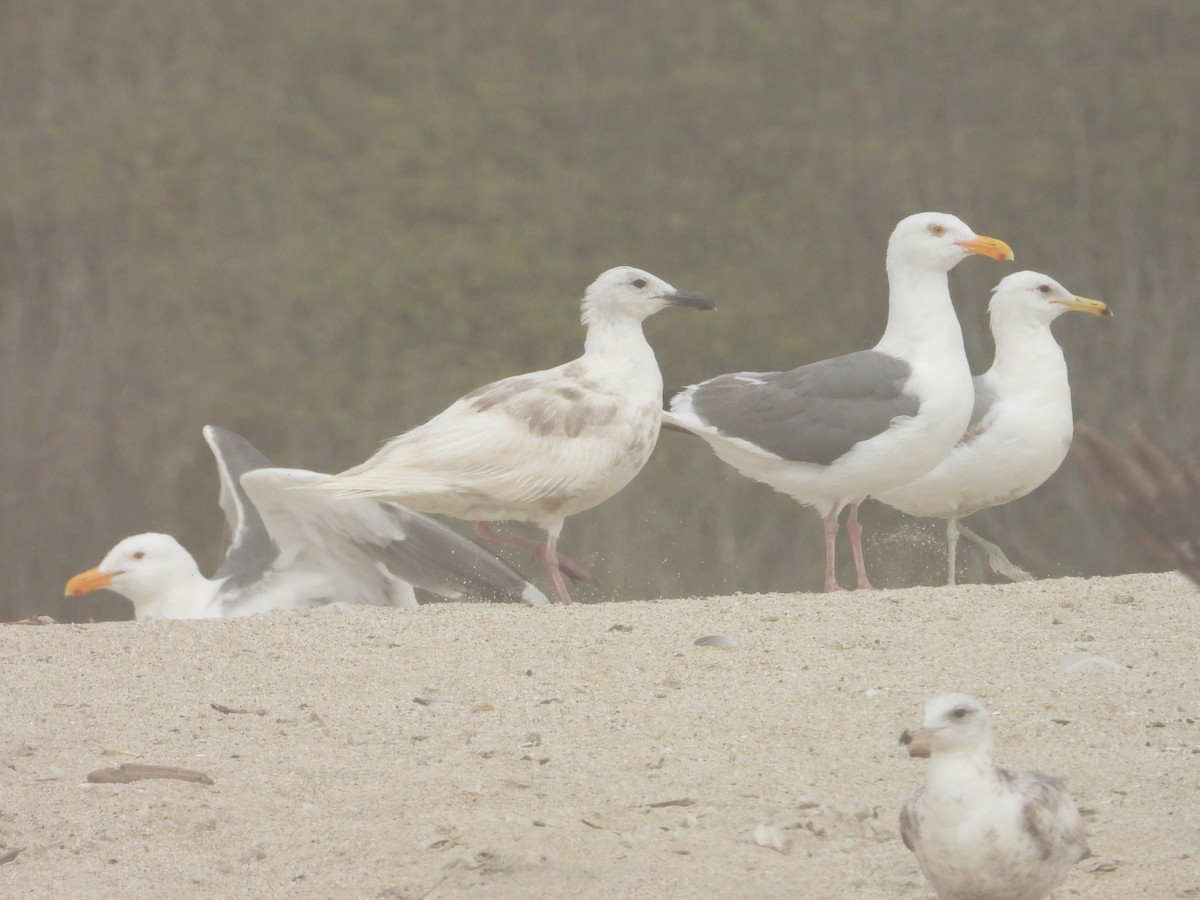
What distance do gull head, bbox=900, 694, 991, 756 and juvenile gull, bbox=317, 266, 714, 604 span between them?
2706 mm

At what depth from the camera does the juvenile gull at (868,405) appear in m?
5.87

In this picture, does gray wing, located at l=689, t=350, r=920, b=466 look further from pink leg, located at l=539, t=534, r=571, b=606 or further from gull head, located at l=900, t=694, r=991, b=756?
gull head, located at l=900, t=694, r=991, b=756

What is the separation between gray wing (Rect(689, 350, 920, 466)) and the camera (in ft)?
19.3

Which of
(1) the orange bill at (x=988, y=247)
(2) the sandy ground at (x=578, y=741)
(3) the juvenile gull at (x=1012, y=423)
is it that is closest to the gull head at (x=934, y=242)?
(1) the orange bill at (x=988, y=247)

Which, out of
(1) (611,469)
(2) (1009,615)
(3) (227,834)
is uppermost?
(1) (611,469)

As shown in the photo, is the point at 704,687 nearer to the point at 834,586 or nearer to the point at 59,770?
the point at 59,770

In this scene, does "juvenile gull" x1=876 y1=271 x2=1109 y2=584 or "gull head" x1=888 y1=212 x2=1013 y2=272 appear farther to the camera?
"juvenile gull" x1=876 y1=271 x2=1109 y2=584

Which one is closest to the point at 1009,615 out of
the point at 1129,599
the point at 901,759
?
the point at 1129,599

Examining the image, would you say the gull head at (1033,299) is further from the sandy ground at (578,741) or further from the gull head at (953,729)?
the gull head at (953,729)

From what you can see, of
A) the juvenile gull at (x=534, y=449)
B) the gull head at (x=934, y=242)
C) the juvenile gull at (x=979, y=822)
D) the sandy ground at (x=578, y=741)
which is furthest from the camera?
the gull head at (x=934, y=242)

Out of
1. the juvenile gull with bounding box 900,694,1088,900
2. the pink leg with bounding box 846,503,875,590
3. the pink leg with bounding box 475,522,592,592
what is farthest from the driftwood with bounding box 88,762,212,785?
the pink leg with bounding box 846,503,875,590

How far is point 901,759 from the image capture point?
3.70 meters

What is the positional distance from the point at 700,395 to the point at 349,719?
269cm

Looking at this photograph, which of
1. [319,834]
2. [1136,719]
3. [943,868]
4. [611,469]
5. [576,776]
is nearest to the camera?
[943,868]
